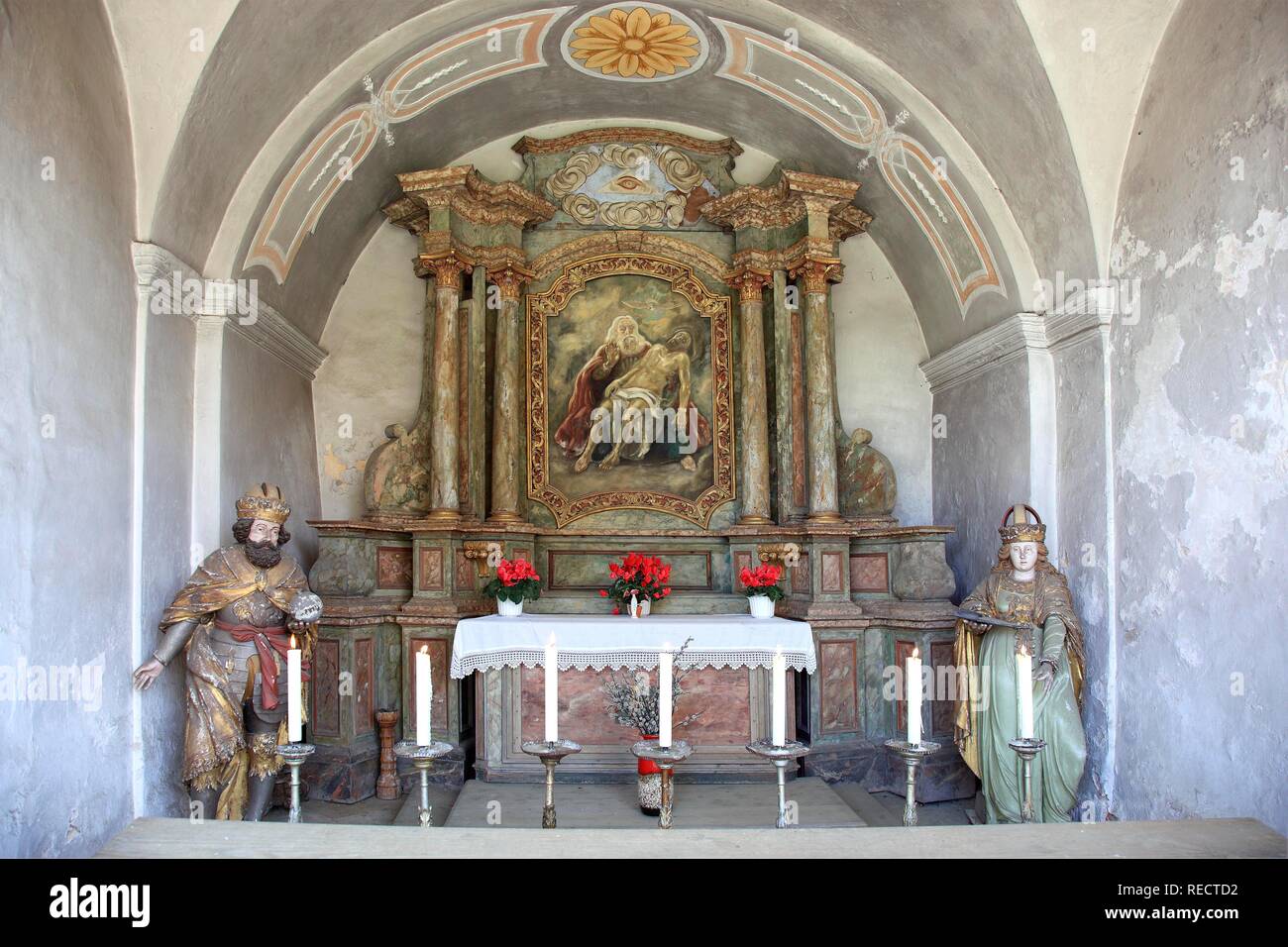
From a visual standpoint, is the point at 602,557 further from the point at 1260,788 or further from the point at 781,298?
the point at 1260,788

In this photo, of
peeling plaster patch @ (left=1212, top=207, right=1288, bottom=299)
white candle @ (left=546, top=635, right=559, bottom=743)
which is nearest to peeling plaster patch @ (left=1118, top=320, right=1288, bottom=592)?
peeling plaster patch @ (left=1212, top=207, right=1288, bottom=299)

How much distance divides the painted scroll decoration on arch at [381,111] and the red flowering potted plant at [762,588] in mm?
4187

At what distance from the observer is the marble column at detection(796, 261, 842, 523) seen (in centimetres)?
749

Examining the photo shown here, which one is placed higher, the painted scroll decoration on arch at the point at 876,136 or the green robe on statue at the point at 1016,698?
the painted scroll decoration on arch at the point at 876,136

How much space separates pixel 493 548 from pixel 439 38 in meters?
3.79

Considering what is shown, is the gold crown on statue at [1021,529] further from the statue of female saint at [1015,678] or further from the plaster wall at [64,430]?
the plaster wall at [64,430]

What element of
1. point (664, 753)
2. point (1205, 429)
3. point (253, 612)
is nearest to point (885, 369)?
point (1205, 429)

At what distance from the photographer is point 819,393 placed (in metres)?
7.66

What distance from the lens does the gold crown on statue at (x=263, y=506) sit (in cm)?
493

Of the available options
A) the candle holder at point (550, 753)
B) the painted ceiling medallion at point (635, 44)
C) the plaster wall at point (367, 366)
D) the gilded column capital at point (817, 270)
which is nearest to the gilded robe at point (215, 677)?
the candle holder at point (550, 753)

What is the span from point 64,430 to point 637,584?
13.0ft

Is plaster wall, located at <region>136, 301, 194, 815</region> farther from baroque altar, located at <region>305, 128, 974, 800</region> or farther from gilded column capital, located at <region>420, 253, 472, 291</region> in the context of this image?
gilded column capital, located at <region>420, 253, 472, 291</region>

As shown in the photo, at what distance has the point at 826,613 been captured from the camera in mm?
6914

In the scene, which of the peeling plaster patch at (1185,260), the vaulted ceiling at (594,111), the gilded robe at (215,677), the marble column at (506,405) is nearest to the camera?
the gilded robe at (215,677)
